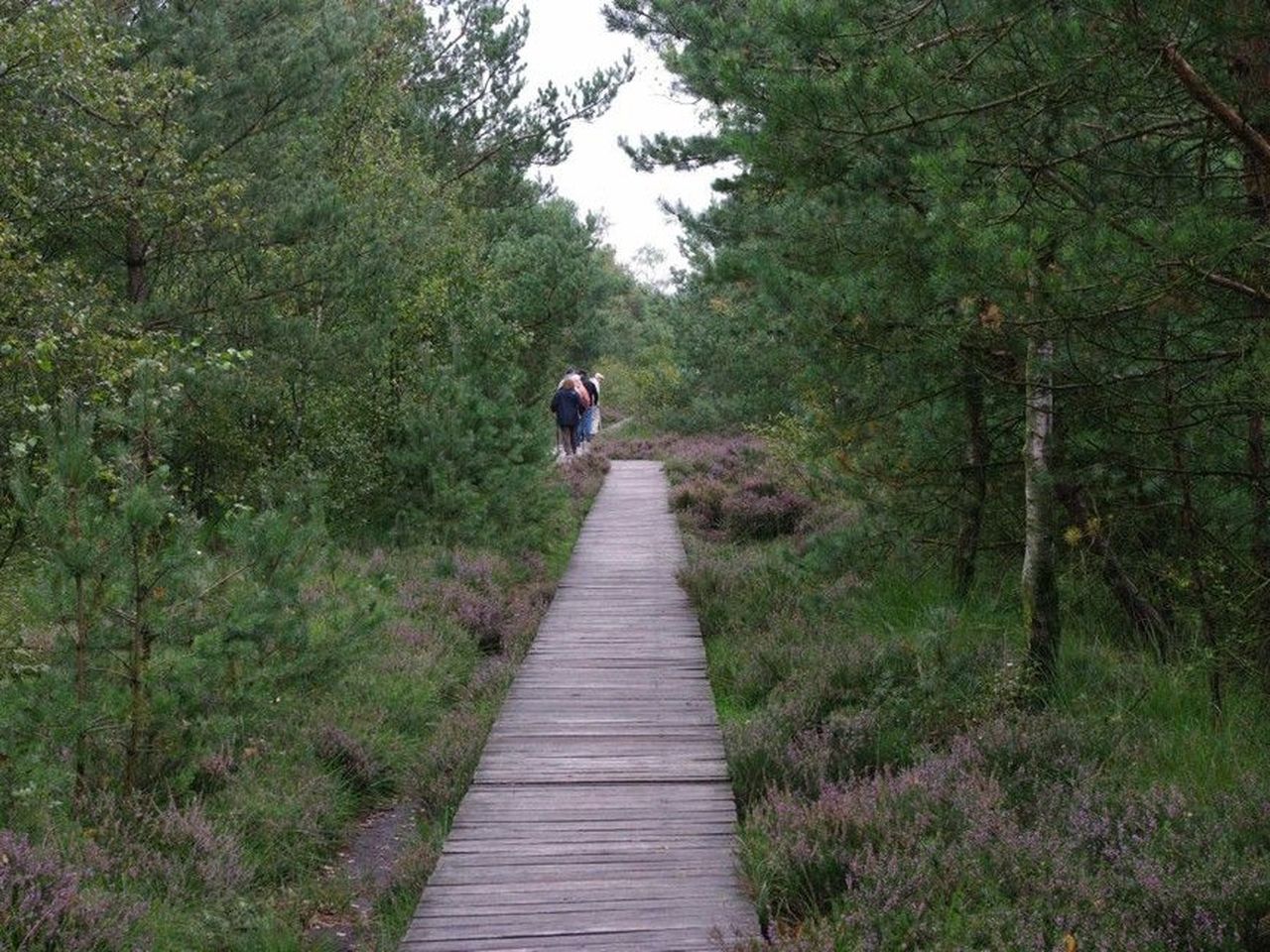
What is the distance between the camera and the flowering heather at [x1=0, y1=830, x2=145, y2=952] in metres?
3.81

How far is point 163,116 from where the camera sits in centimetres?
1184

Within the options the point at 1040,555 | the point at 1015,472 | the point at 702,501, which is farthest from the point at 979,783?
the point at 702,501

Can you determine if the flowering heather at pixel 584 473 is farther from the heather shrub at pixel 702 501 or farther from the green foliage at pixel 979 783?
the green foliage at pixel 979 783

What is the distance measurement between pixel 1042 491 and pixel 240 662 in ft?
15.0

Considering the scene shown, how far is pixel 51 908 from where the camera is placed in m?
3.86

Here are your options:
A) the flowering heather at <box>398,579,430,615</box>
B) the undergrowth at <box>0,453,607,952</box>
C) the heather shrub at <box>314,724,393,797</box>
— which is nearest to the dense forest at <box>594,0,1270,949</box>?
the undergrowth at <box>0,453,607,952</box>

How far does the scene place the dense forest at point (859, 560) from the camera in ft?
14.7

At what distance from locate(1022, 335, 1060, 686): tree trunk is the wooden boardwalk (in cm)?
191

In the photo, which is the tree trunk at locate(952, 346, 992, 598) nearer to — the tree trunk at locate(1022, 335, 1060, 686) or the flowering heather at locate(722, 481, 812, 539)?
the tree trunk at locate(1022, 335, 1060, 686)

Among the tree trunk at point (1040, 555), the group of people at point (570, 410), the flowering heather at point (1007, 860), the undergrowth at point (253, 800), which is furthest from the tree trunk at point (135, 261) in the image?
the flowering heather at point (1007, 860)

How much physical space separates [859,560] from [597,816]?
12.4 ft

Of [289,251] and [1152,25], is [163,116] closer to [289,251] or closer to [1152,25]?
[289,251]

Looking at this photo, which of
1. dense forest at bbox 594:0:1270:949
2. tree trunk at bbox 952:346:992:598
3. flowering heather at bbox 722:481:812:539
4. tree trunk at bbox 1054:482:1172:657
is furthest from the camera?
flowering heather at bbox 722:481:812:539

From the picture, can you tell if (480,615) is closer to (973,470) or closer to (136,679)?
(973,470)
